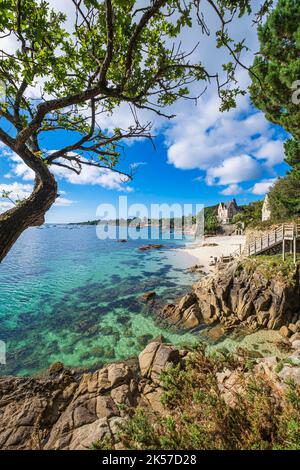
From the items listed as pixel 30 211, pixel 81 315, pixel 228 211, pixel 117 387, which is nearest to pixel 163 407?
pixel 117 387

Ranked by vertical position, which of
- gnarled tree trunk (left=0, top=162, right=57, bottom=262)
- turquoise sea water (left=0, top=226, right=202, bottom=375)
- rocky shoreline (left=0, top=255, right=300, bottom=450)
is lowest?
turquoise sea water (left=0, top=226, right=202, bottom=375)

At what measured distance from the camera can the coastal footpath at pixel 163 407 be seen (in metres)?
3.35

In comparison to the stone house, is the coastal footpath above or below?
below

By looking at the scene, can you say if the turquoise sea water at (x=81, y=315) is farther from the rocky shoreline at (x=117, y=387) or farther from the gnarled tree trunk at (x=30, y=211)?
the gnarled tree trunk at (x=30, y=211)

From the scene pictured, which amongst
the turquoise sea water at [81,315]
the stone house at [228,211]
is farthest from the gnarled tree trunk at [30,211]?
the stone house at [228,211]

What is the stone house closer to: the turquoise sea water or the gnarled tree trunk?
the turquoise sea water

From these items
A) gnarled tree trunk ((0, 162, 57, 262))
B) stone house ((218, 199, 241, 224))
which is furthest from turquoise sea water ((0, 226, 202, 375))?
stone house ((218, 199, 241, 224))

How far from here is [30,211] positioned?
319 cm

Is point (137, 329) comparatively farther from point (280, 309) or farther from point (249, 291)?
point (280, 309)

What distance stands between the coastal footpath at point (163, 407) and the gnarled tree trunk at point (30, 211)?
13.7 ft

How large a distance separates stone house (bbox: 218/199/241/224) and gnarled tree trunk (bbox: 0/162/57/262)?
80.2 metres

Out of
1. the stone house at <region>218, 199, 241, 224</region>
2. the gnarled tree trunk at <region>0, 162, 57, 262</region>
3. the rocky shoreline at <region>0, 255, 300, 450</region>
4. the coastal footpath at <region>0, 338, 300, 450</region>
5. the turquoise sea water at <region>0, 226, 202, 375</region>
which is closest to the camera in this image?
the gnarled tree trunk at <region>0, 162, 57, 262</region>

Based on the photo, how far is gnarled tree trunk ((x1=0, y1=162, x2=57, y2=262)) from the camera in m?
2.86

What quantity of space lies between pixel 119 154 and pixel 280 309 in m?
13.1
